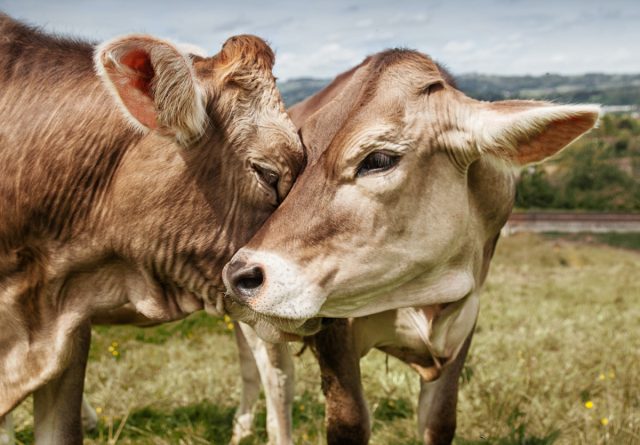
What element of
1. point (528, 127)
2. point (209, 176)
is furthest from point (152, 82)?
point (528, 127)

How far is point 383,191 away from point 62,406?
183cm

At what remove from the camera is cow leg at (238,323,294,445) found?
515 cm

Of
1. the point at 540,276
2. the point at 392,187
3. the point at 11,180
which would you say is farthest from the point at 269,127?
the point at 540,276

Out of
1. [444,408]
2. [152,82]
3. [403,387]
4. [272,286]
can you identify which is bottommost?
[403,387]

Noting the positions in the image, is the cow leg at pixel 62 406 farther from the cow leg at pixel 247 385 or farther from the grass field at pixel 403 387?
the cow leg at pixel 247 385

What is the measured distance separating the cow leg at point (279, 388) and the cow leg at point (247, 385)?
394 mm

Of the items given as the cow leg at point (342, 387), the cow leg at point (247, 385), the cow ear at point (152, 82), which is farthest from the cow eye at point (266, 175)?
the cow leg at point (247, 385)

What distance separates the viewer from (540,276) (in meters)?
16.2

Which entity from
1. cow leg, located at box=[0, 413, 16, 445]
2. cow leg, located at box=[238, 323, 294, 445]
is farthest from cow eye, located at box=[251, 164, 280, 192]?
cow leg, located at box=[0, 413, 16, 445]

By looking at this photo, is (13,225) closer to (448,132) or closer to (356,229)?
(356,229)

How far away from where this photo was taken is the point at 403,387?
6.16m

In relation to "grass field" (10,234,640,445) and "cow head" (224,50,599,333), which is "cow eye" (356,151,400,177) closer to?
"cow head" (224,50,599,333)

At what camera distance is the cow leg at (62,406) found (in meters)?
3.65

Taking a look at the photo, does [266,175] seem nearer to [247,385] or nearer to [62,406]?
[62,406]
